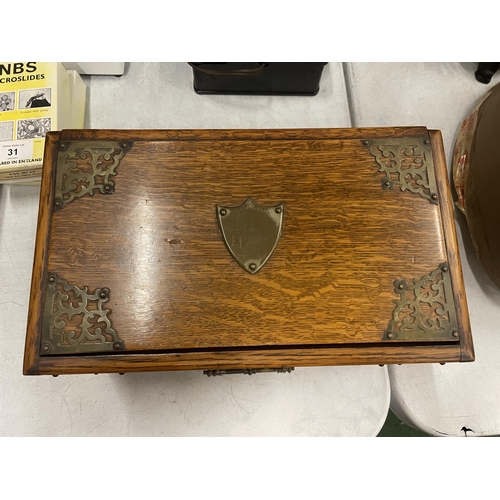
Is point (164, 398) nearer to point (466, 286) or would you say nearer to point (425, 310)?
point (425, 310)

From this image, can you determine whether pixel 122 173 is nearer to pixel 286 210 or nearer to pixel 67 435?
pixel 286 210

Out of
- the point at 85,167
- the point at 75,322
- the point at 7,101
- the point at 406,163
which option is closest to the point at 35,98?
the point at 7,101

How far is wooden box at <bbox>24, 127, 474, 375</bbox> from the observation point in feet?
3.08

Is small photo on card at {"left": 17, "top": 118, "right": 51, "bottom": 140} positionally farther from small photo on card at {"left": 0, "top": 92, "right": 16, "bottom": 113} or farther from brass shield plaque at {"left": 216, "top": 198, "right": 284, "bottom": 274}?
brass shield plaque at {"left": 216, "top": 198, "right": 284, "bottom": 274}

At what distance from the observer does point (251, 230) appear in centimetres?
99

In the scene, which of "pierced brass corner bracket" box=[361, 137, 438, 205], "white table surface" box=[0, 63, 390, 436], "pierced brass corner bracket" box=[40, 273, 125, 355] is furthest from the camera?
"white table surface" box=[0, 63, 390, 436]

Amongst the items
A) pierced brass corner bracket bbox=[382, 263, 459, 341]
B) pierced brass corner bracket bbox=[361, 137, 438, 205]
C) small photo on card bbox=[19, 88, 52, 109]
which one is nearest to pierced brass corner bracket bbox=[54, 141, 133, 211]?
small photo on card bbox=[19, 88, 52, 109]

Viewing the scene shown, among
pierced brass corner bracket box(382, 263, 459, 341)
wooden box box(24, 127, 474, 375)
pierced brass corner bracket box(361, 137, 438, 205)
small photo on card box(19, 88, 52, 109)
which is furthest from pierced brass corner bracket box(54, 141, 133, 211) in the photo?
pierced brass corner bracket box(382, 263, 459, 341)

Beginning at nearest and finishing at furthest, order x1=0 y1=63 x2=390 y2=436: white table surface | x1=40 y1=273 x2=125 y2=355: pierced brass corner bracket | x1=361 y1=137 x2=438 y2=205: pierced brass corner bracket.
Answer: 1. x1=40 y1=273 x2=125 y2=355: pierced brass corner bracket
2. x1=361 y1=137 x2=438 y2=205: pierced brass corner bracket
3. x1=0 y1=63 x2=390 y2=436: white table surface

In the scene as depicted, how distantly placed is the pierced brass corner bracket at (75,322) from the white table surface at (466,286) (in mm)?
828

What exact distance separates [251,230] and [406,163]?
413 mm

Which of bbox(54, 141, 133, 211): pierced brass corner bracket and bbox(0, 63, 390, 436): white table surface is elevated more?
bbox(54, 141, 133, 211): pierced brass corner bracket

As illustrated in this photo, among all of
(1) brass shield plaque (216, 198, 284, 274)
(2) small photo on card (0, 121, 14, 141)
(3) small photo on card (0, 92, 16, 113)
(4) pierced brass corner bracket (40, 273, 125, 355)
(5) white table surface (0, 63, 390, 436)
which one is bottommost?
(5) white table surface (0, 63, 390, 436)

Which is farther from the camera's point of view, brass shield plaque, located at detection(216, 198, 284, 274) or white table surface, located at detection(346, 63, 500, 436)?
white table surface, located at detection(346, 63, 500, 436)
